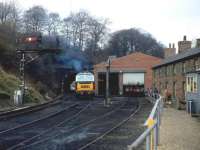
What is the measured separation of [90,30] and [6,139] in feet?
278

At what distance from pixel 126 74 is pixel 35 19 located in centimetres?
2404

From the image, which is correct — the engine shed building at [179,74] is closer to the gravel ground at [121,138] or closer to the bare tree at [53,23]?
the gravel ground at [121,138]

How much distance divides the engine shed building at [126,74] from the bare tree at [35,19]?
17492mm

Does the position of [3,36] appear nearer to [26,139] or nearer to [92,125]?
[92,125]

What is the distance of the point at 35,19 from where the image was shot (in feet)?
285

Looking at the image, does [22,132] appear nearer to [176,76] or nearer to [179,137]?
[179,137]

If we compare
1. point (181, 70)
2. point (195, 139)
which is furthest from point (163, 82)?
point (195, 139)

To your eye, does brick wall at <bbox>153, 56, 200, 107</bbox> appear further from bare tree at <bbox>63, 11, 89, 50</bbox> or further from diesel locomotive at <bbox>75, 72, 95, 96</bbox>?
bare tree at <bbox>63, 11, 89, 50</bbox>

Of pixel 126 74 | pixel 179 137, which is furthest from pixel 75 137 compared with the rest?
pixel 126 74

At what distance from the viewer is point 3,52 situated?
47656 mm

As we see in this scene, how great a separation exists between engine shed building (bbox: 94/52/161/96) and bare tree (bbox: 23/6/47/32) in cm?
1749

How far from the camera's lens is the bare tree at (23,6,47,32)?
277 ft

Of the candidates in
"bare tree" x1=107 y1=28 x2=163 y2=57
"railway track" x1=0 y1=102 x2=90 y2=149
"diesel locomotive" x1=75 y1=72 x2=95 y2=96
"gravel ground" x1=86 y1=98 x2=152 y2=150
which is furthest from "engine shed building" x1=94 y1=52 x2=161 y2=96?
"gravel ground" x1=86 y1=98 x2=152 y2=150

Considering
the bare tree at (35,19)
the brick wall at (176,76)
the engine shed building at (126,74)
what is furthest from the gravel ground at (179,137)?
the bare tree at (35,19)
